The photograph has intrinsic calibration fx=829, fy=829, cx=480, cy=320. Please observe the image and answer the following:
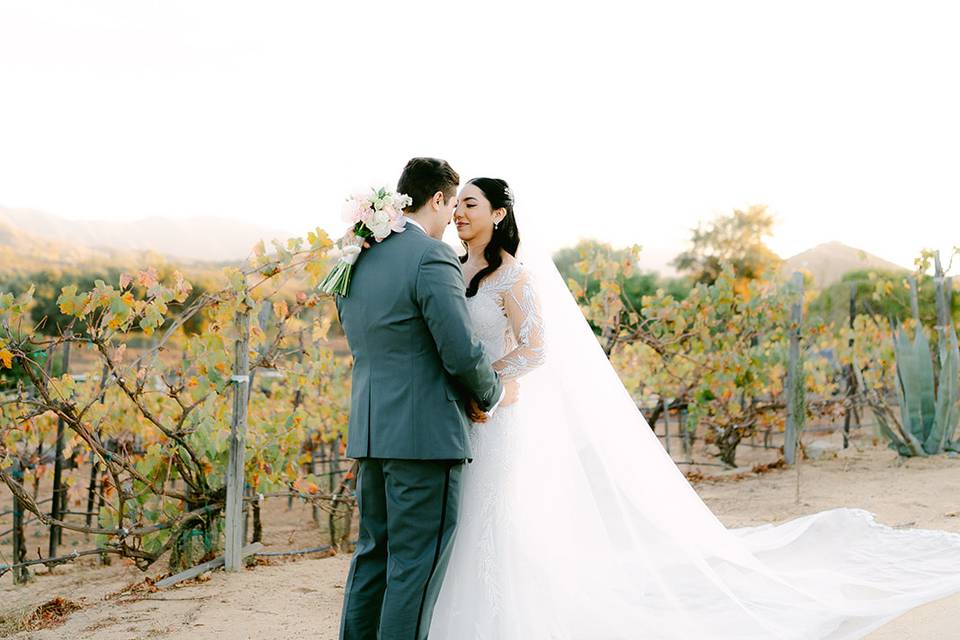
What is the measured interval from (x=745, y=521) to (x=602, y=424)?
2402mm

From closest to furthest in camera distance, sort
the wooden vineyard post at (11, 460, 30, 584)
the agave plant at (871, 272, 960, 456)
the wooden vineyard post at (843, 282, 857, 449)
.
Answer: the wooden vineyard post at (11, 460, 30, 584) < the agave plant at (871, 272, 960, 456) < the wooden vineyard post at (843, 282, 857, 449)

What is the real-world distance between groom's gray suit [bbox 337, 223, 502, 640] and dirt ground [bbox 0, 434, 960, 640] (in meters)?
1.07

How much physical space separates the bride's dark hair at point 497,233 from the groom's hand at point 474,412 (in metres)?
0.50

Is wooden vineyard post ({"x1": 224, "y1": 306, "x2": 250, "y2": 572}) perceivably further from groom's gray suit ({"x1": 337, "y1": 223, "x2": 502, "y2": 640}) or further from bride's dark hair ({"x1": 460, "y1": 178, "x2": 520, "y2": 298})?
groom's gray suit ({"x1": 337, "y1": 223, "x2": 502, "y2": 640})

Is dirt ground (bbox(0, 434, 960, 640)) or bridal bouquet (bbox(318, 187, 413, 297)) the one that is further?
dirt ground (bbox(0, 434, 960, 640))

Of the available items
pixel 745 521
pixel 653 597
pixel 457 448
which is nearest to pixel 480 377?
pixel 457 448

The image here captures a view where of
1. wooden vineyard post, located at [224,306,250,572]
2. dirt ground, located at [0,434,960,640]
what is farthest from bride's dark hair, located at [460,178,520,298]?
wooden vineyard post, located at [224,306,250,572]

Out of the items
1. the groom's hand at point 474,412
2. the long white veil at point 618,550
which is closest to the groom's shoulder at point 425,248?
the groom's hand at point 474,412

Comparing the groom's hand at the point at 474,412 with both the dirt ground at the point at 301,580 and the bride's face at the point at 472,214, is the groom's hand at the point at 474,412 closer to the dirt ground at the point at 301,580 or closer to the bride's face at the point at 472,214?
the bride's face at the point at 472,214

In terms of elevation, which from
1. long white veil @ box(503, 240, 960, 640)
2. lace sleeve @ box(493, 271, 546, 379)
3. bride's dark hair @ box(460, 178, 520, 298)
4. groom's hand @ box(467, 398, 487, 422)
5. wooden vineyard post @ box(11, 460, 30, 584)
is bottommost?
wooden vineyard post @ box(11, 460, 30, 584)

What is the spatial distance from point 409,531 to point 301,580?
2057mm

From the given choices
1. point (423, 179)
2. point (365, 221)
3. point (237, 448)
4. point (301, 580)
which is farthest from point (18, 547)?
point (423, 179)

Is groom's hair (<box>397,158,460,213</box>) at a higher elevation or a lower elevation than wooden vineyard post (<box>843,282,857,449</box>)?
higher

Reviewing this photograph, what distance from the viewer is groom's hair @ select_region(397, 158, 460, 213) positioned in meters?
2.50
